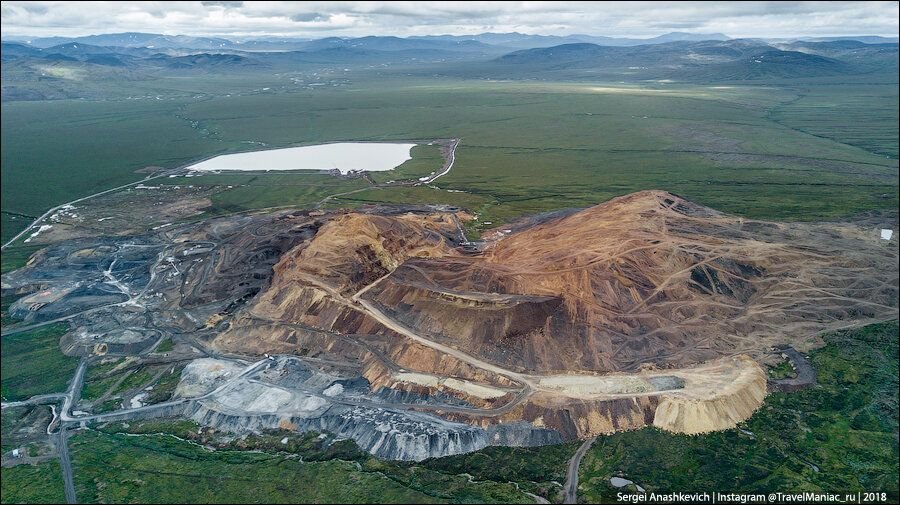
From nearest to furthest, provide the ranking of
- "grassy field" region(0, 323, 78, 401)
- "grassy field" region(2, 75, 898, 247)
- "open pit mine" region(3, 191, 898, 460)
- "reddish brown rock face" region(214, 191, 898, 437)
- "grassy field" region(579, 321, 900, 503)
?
"grassy field" region(579, 321, 900, 503), "open pit mine" region(3, 191, 898, 460), "reddish brown rock face" region(214, 191, 898, 437), "grassy field" region(0, 323, 78, 401), "grassy field" region(2, 75, 898, 247)

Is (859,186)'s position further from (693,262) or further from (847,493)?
(847,493)

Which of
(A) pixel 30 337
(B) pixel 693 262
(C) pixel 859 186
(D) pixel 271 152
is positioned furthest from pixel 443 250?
(D) pixel 271 152

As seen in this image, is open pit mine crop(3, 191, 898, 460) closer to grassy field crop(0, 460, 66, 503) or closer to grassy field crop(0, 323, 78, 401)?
grassy field crop(0, 323, 78, 401)

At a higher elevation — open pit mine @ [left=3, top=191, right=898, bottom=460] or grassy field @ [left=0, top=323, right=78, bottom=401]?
open pit mine @ [left=3, top=191, right=898, bottom=460]

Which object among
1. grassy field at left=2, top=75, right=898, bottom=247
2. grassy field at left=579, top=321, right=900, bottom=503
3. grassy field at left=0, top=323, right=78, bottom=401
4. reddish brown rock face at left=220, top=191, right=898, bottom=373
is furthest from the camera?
grassy field at left=2, top=75, right=898, bottom=247

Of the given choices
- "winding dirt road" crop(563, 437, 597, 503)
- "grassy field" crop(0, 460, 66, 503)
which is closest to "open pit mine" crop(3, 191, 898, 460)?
"winding dirt road" crop(563, 437, 597, 503)

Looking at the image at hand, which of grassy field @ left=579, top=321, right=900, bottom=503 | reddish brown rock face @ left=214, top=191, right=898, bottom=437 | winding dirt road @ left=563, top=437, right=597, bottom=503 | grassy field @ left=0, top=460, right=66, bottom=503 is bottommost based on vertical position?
grassy field @ left=0, top=460, right=66, bottom=503
